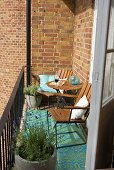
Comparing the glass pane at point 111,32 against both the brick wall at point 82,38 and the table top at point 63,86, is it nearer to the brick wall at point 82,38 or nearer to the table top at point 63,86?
the brick wall at point 82,38

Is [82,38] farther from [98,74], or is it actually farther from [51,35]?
[98,74]

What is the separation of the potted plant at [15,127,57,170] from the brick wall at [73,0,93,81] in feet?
6.38

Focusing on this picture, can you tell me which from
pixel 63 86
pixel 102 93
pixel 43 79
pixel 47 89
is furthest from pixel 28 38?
Result: pixel 102 93

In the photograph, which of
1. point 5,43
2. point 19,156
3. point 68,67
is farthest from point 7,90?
point 19,156

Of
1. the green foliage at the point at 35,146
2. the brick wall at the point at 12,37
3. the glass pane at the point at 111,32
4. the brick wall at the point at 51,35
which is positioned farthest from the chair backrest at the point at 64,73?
the glass pane at the point at 111,32

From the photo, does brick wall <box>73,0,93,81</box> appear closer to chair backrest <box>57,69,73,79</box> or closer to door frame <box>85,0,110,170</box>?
chair backrest <box>57,69,73,79</box>

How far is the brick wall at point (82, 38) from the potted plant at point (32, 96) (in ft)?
3.16

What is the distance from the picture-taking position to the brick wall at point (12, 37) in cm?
597

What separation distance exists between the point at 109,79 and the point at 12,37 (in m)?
4.40

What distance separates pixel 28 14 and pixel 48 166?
3925 millimetres

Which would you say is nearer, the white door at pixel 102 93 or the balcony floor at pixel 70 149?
the white door at pixel 102 93

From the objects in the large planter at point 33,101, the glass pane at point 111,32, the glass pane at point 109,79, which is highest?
the glass pane at point 111,32

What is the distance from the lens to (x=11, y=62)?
6426mm

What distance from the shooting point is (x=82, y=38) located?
4727mm
